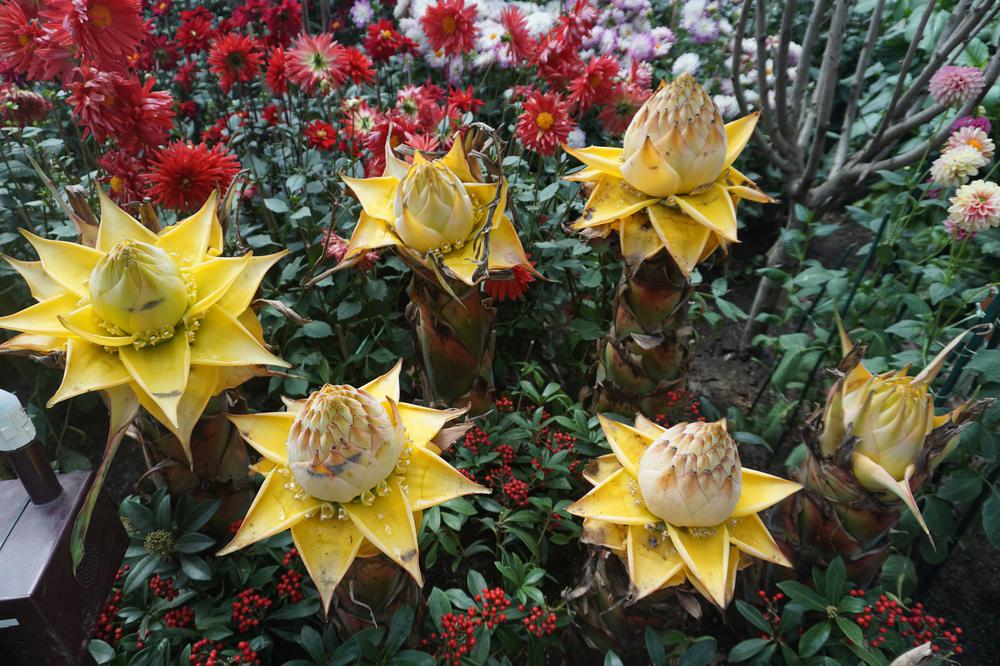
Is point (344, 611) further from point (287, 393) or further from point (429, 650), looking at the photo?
point (287, 393)

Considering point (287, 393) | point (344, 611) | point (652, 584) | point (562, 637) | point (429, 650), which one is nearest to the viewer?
point (652, 584)

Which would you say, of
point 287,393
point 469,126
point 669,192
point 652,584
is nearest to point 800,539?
point 652,584

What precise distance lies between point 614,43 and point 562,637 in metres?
Result: 1.86

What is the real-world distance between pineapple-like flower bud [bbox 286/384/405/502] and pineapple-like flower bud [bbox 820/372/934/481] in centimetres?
74

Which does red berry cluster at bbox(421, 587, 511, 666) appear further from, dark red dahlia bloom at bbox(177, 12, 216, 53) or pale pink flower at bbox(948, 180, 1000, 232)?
dark red dahlia bloom at bbox(177, 12, 216, 53)

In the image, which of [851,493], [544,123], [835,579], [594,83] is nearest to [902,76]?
[594,83]

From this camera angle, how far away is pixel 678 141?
1150mm

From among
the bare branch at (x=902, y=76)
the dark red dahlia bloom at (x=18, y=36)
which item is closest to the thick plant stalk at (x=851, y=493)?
the bare branch at (x=902, y=76)

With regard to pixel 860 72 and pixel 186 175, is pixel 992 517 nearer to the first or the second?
pixel 860 72

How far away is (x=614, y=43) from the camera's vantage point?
7.30 ft

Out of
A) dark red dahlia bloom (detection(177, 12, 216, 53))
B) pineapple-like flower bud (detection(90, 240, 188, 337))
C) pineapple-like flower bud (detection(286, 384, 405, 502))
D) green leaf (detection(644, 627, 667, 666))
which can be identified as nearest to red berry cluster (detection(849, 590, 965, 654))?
green leaf (detection(644, 627, 667, 666))

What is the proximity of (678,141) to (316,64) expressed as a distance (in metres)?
1.09

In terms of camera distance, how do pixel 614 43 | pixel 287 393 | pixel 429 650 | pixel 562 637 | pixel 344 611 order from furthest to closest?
pixel 614 43 < pixel 287 393 < pixel 562 637 < pixel 429 650 < pixel 344 611

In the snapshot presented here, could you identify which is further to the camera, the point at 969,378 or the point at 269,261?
the point at 969,378
